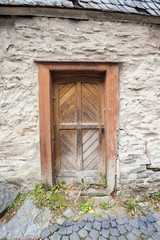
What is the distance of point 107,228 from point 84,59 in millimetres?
2481

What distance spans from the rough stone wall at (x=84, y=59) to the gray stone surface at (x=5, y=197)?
14cm

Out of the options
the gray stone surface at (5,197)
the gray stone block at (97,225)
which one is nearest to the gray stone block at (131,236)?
the gray stone block at (97,225)

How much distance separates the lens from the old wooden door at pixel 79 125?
2.21 m

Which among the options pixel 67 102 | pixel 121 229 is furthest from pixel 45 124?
pixel 121 229

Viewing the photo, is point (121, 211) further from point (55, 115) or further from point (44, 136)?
point (55, 115)

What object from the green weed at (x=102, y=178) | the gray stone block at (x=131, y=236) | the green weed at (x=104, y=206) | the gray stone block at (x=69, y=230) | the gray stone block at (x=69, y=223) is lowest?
the gray stone block at (x=131, y=236)

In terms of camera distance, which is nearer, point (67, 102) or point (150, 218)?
point (150, 218)

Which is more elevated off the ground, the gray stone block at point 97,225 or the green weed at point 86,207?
the green weed at point 86,207

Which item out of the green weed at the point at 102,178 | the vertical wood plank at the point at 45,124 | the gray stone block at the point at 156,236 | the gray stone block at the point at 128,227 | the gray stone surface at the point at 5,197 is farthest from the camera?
the green weed at the point at 102,178

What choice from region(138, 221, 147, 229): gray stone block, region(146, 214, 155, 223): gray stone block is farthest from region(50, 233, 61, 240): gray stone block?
region(146, 214, 155, 223): gray stone block

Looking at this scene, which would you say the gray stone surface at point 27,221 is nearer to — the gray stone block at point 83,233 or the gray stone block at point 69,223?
the gray stone block at point 69,223

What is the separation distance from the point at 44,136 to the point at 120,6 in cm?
240

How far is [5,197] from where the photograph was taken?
6.41ft

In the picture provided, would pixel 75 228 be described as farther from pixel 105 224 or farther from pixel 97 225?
pixel 105 224
